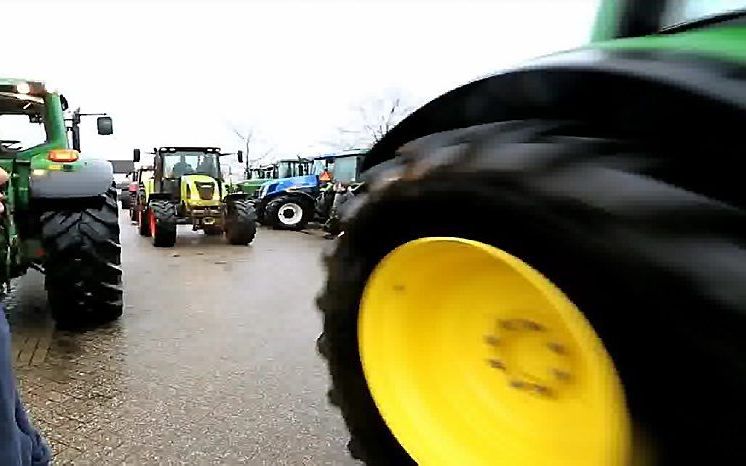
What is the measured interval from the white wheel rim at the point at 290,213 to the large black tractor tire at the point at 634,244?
14.1 m

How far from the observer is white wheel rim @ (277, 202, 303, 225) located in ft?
49.9

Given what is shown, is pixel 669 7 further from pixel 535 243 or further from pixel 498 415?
pixel 498 415

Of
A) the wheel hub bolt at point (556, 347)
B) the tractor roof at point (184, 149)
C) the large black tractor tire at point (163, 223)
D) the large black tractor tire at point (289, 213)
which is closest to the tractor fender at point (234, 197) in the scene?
the large black tractor tire at point (163, 223)

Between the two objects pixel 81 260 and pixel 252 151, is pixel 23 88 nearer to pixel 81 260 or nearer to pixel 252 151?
pixel 81 260

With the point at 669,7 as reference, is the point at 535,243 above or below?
below

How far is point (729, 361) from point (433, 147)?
0.73 metres

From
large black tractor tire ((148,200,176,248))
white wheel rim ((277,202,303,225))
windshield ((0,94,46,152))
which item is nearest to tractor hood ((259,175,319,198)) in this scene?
white wheel rim ((277,202,303,225))

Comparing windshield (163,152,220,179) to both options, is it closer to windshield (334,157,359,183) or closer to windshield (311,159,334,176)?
windshield (334,157,359,183)

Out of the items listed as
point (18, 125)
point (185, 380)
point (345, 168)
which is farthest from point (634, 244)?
point (345, 168)

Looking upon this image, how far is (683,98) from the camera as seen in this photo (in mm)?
934

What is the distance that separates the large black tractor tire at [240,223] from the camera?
10.7 metres

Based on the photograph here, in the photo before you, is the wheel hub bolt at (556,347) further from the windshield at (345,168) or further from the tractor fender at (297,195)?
the tractor fender at (297,195)

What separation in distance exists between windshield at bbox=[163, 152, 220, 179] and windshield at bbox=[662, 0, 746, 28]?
1133cm

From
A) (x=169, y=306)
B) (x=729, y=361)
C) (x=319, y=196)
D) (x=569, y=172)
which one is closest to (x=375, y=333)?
(x=569, y=172)
